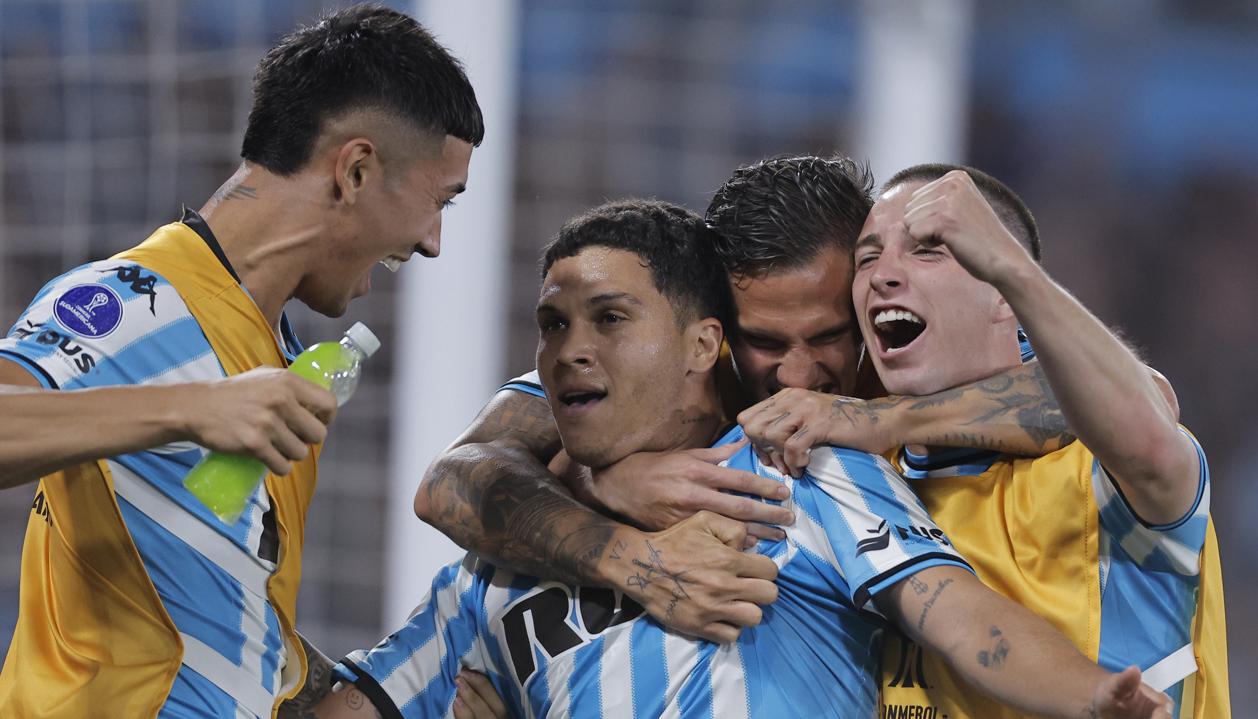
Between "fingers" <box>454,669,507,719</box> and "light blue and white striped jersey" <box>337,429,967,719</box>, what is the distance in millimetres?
114

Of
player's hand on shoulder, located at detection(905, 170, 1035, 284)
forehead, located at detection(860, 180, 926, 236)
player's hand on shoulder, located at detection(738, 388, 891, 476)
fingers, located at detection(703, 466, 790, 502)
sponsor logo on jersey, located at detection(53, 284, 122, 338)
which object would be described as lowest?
fingers, located at detection(703, 466, 790, 502)

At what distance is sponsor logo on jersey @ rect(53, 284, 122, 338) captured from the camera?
2.12 meters

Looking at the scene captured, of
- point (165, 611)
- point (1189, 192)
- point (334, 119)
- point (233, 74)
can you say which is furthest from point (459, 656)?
point (1189, 192)

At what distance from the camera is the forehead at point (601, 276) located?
2545mm

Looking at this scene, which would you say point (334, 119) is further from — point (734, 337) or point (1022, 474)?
point (1022, 474)

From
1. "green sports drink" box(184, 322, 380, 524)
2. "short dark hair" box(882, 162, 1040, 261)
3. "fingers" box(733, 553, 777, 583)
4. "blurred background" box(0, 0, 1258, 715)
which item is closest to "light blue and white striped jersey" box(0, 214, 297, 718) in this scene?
"green sports drink" box(184, 322, 380, 524)

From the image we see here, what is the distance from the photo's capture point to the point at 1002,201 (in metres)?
2.48

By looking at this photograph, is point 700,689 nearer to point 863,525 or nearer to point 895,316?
point 863,525

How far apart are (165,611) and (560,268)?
922 mm

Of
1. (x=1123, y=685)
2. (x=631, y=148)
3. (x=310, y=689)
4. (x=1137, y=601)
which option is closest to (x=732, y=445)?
(x=1137, y=601)

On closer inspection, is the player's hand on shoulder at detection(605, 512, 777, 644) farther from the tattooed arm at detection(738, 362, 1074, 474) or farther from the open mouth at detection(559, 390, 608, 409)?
the open mouth at detection(559, 390, 608, 409)

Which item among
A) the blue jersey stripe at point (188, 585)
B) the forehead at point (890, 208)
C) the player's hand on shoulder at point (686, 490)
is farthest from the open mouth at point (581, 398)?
the blue jersey stripe at point (188, 585)

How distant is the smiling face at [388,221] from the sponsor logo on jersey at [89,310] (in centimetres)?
40

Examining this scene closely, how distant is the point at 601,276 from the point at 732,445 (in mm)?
399
